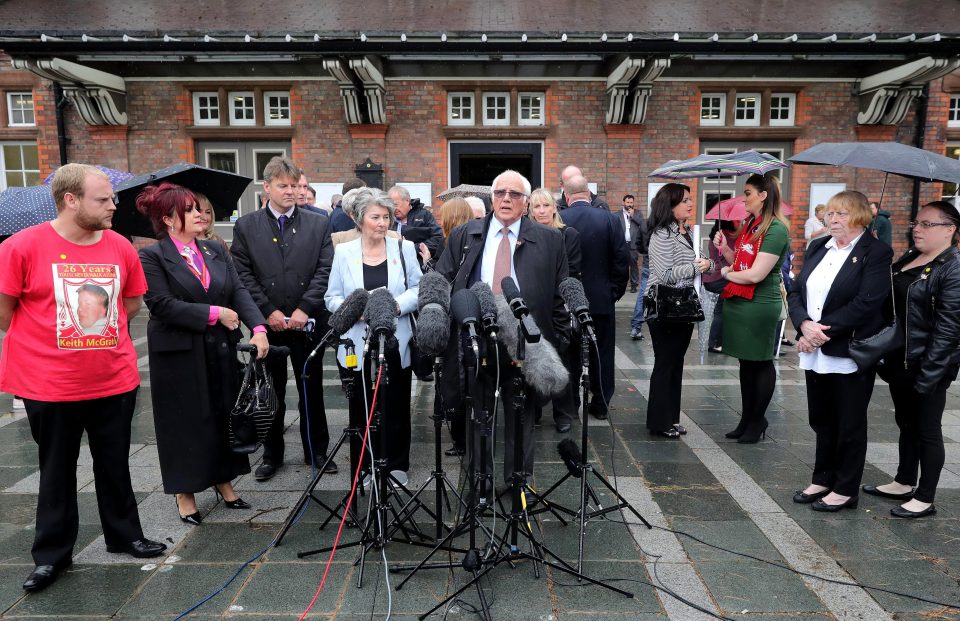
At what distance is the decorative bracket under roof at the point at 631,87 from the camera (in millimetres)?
11070

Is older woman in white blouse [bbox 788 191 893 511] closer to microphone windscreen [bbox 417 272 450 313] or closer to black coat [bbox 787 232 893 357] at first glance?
black coat [bbox 787 232 893 357]

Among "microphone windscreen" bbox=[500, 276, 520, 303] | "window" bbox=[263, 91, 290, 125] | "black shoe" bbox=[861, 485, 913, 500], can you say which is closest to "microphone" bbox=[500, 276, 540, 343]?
"microphone windscreen" bbox=[500, 276, 520, 303]

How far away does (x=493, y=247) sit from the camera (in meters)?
4.02

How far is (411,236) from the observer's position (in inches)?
265

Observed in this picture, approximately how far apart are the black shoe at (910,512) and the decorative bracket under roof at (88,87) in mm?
13014

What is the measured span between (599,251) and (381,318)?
113 inches

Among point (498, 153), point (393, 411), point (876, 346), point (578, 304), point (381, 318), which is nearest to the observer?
point (381, 318)

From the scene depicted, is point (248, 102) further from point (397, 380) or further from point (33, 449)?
point (397, 380)

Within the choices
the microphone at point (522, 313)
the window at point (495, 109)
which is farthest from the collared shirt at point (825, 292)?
the window at point (495, 109)

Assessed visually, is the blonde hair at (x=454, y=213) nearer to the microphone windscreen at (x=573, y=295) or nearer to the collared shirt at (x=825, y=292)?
the microphone windscreen at (x=573, y=295)

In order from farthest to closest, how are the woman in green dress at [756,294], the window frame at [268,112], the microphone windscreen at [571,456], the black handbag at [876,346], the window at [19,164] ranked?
the window at [19,164]
the window frame at [268,112]
the woman in green dress at [756,294]
the black handbag at [876,346]
the microphone windscreen at [571,456]

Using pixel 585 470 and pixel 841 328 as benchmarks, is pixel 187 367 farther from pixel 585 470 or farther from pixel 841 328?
pixel 841 328

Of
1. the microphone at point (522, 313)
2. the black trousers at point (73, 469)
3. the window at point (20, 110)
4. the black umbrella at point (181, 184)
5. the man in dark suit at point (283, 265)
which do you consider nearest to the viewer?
the microphone at point (522, 313)

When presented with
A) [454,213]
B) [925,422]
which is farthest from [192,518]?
[925,422]
